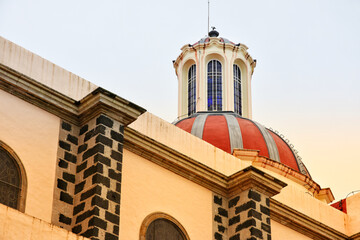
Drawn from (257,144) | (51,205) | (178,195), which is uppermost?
(257,144)

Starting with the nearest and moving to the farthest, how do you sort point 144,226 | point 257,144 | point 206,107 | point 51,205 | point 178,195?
point 51,205, point 144,226, point 178,195, point 257,144, point 206,107

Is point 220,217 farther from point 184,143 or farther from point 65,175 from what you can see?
point 65,175

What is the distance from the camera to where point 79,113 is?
20406mm

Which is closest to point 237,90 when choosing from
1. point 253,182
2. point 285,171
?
point 285,171

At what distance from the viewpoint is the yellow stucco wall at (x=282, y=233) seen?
23562mm

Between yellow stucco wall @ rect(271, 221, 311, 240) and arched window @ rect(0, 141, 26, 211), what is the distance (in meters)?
7.63

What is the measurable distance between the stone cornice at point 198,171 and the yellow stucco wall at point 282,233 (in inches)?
45.1

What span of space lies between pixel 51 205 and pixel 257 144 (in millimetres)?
16131

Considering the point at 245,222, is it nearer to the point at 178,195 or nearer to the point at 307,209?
the point at 178,195

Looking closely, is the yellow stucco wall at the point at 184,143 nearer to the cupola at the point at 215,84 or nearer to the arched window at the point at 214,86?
the cupola at the point at 215,84

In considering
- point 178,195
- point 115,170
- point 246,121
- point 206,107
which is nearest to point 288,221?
point 178,195

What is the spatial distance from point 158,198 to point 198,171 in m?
1.68

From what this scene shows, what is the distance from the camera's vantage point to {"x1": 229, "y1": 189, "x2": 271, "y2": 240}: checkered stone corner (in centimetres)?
2208

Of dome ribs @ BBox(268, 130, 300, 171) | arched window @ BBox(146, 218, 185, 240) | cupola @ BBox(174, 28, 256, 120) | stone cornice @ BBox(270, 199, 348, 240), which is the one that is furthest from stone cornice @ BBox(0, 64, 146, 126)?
cupola @ BBox(174, 28, 256, 120)
